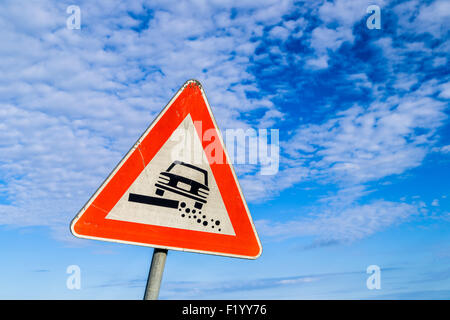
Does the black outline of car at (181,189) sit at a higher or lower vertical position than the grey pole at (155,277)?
higher

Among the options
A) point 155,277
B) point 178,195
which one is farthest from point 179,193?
point 155,277

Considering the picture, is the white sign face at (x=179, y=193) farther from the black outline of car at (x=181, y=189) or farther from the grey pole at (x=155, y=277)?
the grey pole at (x=155, y=277)

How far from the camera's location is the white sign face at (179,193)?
1924mm

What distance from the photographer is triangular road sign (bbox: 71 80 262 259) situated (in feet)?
6.17

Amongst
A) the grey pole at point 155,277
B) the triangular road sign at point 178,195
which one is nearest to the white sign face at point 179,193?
the triangular road sign at point 178,195

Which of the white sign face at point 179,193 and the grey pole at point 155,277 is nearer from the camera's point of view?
the grey pole at point 155,277

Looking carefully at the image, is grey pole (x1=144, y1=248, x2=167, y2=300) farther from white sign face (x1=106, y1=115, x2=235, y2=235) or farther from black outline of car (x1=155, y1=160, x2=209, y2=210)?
black outline of car (x1=155, y1=160, x2=209, y2=210)

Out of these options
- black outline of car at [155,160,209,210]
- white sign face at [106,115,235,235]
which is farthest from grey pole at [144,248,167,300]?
black outline of car at [155,160,209,210]

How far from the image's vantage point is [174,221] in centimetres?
194

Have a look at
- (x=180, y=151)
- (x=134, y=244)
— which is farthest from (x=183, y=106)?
(x=134, y=244)

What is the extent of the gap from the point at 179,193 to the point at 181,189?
3cm

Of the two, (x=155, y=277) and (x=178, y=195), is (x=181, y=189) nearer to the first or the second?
(x=178, y=195)

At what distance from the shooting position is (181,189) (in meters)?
2.00
